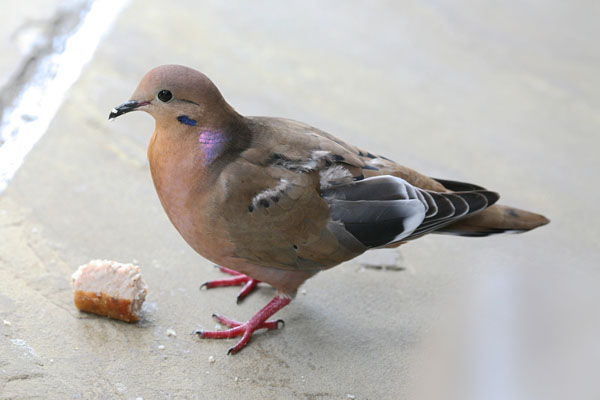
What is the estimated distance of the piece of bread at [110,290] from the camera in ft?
9.64

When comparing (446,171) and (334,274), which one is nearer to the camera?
(334,274)

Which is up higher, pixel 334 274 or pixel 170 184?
pixel 170 184

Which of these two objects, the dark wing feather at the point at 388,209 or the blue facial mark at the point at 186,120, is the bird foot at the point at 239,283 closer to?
the dark wing feather at the point at 388,209

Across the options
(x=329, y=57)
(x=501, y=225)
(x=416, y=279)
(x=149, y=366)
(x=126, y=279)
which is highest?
(x=329, y=57)

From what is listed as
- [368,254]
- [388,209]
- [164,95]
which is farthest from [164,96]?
[368,254]

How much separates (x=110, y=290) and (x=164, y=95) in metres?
0.82

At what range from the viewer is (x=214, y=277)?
3441mm

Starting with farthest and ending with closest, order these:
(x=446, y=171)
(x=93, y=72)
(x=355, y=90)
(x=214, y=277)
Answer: (x=355, y=90)
(x=93, y=72)
(x=446, y=171)
(x=214, y=277)

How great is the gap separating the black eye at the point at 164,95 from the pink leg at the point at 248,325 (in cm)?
96

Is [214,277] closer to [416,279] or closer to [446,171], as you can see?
[416,279]

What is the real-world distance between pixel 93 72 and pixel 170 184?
2171 mm

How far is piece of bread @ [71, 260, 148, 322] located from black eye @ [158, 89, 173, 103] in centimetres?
71

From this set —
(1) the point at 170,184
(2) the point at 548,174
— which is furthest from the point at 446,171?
(1) the point at 170,184

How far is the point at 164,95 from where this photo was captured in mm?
2783
